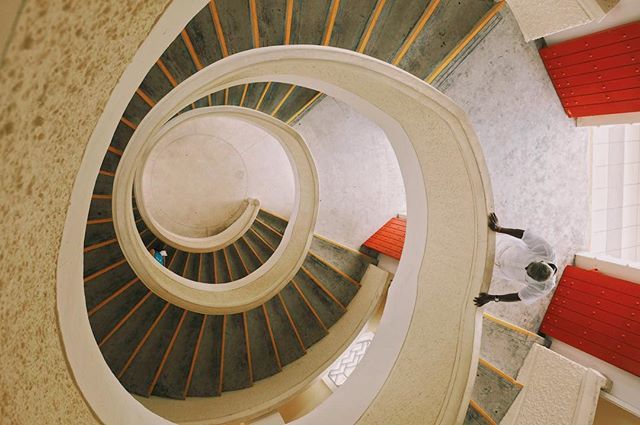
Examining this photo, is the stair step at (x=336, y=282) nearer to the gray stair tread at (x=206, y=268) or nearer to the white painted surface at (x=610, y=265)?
the gray stair tread at (x=206, y=268)

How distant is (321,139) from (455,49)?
3007mm

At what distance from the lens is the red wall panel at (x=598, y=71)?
7.68ft

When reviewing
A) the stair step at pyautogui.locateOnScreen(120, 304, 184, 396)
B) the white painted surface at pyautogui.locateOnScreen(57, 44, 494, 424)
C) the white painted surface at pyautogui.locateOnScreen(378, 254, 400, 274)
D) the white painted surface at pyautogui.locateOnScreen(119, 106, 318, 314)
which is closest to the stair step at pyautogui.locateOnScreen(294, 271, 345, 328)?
the white painted surface at pyautogui.locateOnScreen(119, 106, 318, 314)

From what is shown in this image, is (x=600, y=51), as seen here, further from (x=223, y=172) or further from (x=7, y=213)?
(x=223, y=172)

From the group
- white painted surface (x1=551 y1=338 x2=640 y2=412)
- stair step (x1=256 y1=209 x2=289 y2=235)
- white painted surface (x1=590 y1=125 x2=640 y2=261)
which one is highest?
white painted surface (x1=590 y1=125 x2=640 y2=261)

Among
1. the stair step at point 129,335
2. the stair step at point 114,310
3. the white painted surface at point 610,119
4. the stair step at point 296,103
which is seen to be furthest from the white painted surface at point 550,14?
the stair step at point 129,335

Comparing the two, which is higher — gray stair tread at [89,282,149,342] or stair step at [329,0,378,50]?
stair step at [329,0,378,50]

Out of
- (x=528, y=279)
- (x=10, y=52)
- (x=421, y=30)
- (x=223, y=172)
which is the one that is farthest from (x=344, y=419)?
(x=223, y=172)

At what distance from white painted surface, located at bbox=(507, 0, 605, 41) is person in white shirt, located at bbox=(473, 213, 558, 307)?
1.25 meters

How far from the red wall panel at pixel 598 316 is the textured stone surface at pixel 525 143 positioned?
13 cm

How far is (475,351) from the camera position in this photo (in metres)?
2.53

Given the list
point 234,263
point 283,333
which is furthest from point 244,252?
point 283,333

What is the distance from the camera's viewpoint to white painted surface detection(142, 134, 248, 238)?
280 inches

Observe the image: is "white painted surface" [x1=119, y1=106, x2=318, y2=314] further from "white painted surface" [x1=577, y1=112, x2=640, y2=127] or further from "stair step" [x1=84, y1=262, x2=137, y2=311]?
"white painted surface" [x1=577, y1=112, x2=640, y2=127]
